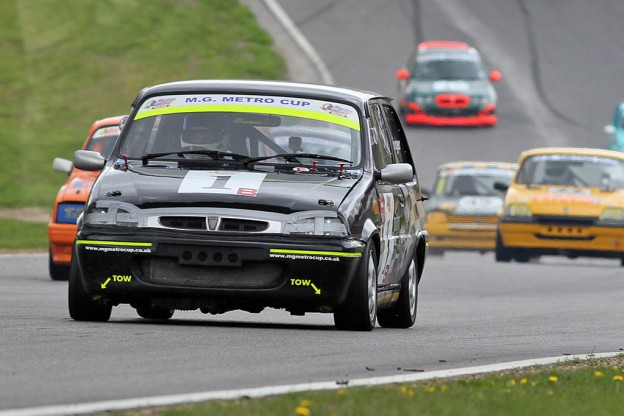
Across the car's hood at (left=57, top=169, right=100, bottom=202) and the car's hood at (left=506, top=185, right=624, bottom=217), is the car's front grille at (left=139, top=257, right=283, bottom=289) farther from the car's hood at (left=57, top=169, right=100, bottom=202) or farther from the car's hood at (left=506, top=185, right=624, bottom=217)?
the car's hood at (left=506, top=185, right=624, bottom=217)

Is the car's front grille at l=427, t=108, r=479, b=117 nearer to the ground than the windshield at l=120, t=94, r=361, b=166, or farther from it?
nearer to the ground

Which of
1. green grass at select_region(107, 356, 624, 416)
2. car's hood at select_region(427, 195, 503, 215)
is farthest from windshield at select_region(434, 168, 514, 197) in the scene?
green grass at select_region(107, 356, 624, 416)

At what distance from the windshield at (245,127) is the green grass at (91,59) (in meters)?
20.1

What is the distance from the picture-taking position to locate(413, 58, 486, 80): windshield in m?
42.6

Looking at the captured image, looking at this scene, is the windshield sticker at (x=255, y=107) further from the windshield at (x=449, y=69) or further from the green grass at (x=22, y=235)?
the windshield at (x=449, y=69)

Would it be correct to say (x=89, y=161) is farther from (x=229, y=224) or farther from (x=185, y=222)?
(x=229, y=224)

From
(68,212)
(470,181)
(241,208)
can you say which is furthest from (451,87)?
(241,208)

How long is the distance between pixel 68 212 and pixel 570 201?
9487 mm

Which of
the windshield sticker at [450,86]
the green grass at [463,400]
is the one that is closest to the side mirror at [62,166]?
the green grass at [463,400]

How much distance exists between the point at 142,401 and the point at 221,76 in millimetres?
35363

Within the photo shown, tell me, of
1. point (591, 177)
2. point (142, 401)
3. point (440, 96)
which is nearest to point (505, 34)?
point (440, 96)

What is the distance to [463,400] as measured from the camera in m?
7.93

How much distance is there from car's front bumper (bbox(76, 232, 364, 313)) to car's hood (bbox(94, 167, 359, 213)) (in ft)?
0.73

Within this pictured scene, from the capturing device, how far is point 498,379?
901cm
